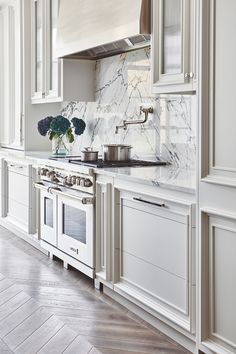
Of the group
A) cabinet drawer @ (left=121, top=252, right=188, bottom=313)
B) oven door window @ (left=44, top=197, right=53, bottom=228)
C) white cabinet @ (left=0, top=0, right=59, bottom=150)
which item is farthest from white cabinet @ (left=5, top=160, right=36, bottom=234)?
cabinet drawer @ (left=121, top=252, right=188, bottom=313)

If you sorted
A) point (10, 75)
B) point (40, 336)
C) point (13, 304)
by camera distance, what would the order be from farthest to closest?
point (10, 75) < point (13, 304) < point (40, 336)

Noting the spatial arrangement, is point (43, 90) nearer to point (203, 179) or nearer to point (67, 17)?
point (67, 17)

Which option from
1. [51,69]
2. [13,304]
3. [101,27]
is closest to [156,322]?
[13,304]

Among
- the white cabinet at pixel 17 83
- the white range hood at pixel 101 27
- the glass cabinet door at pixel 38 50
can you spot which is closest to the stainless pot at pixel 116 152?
the white range hood at pixel 101 27

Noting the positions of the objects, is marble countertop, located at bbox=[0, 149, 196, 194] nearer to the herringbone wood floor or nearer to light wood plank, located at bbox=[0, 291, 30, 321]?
the herringbone wood floor

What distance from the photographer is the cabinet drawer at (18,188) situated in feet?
19.0

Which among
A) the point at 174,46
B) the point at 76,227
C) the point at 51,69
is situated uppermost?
the point at 51,69

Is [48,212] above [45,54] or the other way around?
the other way around

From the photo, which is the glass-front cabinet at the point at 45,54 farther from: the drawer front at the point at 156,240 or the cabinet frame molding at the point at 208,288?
the cabinet frame molding at the point at 208,288

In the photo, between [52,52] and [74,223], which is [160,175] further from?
[52,52]

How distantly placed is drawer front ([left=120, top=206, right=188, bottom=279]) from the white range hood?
1217 mm

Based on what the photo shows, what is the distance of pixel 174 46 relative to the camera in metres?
3.52

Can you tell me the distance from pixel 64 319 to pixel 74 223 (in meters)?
1.07

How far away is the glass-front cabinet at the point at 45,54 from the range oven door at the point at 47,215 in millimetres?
945
